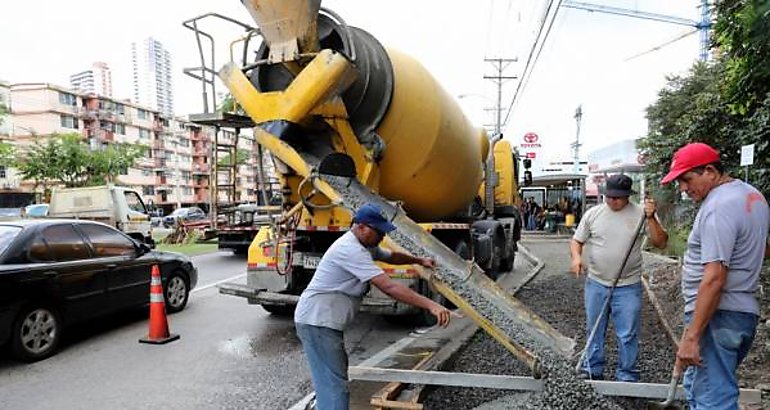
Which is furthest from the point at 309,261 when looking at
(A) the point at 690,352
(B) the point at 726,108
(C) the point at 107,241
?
(B) the point at 726,108

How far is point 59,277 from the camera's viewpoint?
19.0 ft

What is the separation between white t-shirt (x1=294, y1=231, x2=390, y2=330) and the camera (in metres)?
3.22

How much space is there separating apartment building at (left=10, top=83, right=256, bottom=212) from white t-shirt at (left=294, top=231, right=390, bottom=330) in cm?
4603

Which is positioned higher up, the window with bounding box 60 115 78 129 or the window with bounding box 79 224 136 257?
the window with bounding box 60 115 78 129

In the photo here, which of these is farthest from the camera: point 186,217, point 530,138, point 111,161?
point 111,161

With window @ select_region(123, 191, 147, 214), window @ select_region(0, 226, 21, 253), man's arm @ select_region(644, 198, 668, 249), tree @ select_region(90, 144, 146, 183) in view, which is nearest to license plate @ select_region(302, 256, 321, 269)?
window @ select_region(0, 226, 21, 253)

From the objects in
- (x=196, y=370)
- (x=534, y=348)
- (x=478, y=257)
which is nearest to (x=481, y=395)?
(x=534, y=348)

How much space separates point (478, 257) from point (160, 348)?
183 inches

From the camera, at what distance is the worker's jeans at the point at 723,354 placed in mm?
2783

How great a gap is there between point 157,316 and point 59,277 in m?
1.09

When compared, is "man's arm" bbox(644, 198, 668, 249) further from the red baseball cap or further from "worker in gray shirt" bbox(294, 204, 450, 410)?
"worker in gray shirt" bbox(294, 204, 450, 410)

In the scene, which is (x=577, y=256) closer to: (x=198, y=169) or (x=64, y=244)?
(x=64, y=244)

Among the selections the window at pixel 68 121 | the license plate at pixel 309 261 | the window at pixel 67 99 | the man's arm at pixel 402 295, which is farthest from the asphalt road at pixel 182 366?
the window at pixel 67 99

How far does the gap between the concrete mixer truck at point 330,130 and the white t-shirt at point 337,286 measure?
197 cm
